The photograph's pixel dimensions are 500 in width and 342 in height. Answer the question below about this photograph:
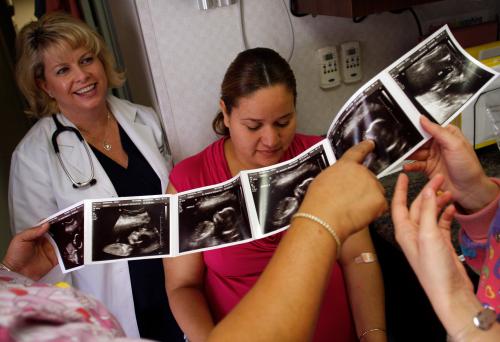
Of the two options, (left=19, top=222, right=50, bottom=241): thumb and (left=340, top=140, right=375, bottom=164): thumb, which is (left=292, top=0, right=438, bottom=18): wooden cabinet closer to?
(left=340, top=140, right=375, bottom=164): thumb

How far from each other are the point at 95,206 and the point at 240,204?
0.37 m

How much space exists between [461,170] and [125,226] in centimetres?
82

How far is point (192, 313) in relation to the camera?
1.15 m

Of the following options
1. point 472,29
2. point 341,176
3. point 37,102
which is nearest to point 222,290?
point 341,176

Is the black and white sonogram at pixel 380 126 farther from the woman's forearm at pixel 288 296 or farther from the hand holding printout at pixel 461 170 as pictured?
the woman's forearm at pixel 288 296

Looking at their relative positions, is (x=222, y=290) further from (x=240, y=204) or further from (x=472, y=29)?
(x=472, y=29)

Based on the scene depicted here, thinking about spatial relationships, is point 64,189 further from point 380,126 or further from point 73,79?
point 380,126

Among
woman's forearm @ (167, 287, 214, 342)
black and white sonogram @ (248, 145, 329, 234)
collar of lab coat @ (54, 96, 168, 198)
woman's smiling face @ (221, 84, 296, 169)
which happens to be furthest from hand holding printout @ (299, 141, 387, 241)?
collar of lab coat @ (54, 96, 168, 198)

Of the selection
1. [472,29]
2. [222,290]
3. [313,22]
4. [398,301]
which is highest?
[313,22]

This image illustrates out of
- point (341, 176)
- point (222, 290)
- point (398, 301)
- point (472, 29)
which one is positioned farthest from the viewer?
point (472, 29)

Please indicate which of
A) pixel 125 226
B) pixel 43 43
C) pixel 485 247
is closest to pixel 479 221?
pixel 485 247

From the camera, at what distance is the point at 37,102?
4.88ft

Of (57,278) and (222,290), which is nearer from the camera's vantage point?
(222,290)

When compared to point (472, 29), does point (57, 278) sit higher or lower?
lower
